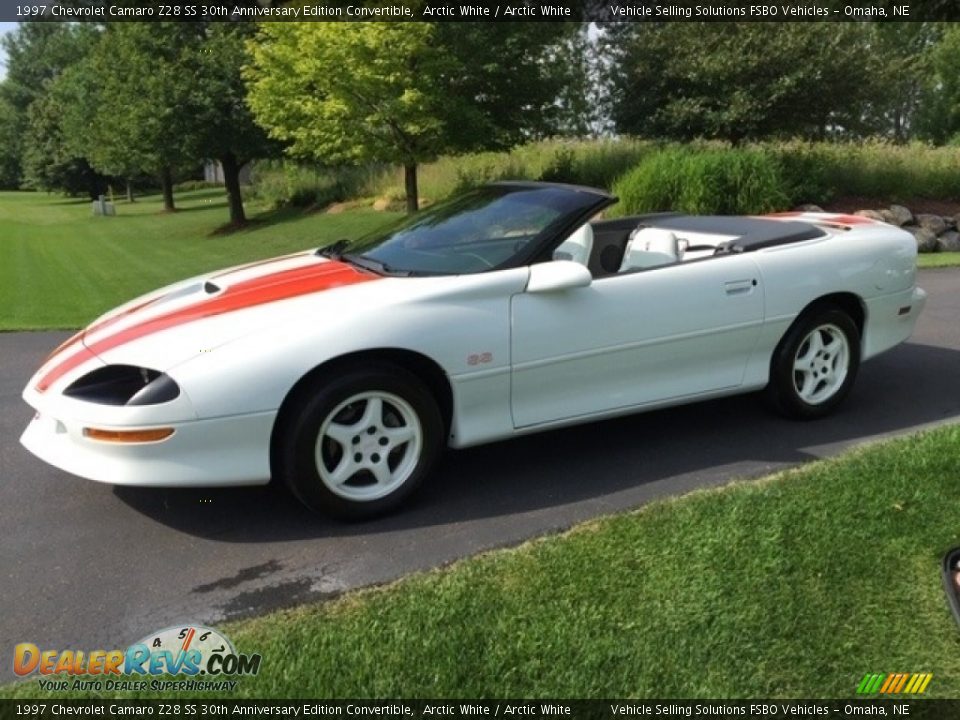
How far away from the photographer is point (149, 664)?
105 inches

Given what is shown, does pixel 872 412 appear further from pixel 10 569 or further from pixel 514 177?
pixel 514 177

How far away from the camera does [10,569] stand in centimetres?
331

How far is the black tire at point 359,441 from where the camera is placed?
344 cm

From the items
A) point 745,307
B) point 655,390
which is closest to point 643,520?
point 655,390

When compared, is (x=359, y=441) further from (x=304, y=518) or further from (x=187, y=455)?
(x=187, y=455)

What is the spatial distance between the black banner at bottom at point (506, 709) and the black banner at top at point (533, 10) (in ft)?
45.0

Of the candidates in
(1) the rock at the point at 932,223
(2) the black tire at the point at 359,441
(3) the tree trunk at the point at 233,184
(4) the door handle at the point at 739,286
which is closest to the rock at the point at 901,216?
(1) the rock at the point at 932,223

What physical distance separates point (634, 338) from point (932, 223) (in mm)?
14009

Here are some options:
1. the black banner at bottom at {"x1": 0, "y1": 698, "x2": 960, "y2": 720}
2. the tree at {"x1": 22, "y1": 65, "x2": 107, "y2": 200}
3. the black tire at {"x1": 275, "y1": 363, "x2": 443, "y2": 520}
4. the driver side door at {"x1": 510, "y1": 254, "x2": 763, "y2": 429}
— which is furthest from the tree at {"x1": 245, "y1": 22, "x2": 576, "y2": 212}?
the tree at {"x1": 22, "y1": 65, "x2": 107, "y2": 200}

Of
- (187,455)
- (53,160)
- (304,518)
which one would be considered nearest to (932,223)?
(304,518)

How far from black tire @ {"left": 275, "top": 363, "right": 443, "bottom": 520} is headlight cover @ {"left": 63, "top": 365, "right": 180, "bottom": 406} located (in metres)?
0.46

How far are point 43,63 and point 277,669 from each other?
85260 mm

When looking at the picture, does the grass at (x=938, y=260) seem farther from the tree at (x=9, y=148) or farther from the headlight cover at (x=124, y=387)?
the tree at (x=9, y=148)

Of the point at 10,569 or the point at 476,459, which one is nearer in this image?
the point at 10,569
